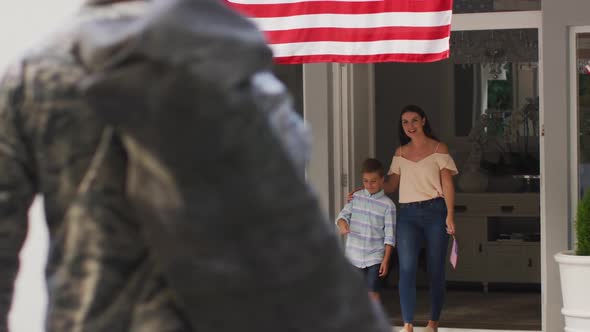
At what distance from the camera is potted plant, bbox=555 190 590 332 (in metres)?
7.25

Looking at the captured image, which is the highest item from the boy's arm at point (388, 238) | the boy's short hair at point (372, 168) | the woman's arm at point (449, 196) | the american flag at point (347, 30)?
the american flag at point (347, 30)

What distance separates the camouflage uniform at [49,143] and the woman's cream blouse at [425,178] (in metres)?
6.17

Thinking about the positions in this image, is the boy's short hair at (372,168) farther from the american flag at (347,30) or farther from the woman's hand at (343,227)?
A: the american flag at (347,30)

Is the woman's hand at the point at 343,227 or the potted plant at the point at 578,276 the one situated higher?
the woman's hand at the point at 343,227

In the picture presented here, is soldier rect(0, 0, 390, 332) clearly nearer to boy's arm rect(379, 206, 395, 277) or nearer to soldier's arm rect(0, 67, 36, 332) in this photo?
soldier's arm rect(0, 67, 36, 332)

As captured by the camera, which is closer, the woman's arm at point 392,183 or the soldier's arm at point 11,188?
the soldier's arm at point 11,188

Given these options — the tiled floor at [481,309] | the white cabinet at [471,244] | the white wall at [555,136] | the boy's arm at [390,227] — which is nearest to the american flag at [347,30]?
the boy's arm at [390,227]

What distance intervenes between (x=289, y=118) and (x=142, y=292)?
302 mm

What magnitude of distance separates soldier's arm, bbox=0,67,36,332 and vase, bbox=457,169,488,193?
9.20 meters

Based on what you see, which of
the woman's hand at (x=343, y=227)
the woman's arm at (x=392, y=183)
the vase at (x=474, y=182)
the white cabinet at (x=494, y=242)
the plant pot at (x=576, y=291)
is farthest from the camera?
the vase at (x=474, y=182)

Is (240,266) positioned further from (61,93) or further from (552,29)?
(552,29)

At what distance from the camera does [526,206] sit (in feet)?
34.5

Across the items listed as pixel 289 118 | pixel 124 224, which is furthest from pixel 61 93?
pixel 289 118

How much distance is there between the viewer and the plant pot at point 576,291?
725 cm
